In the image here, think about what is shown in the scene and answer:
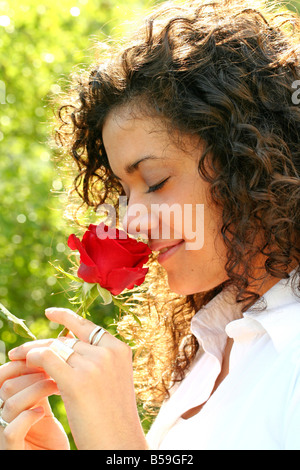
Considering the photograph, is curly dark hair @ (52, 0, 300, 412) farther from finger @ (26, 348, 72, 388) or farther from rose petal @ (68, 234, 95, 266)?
finger @ (26, 348, 72, 388)

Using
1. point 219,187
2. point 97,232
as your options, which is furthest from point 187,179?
point 97,232

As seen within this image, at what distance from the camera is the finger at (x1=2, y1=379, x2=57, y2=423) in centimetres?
123

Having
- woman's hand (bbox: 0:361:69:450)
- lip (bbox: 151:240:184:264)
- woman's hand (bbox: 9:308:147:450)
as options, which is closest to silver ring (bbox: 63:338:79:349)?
woman's hand (bbox: 9:308:147:450)

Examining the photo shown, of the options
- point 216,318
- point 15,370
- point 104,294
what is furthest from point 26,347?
point 216,318

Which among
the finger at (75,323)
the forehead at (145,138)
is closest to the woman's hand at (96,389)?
the finger at (75,323)

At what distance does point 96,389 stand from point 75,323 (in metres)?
0.14

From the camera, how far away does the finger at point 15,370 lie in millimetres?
1290

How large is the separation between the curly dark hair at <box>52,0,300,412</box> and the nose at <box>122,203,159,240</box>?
0.16 metres

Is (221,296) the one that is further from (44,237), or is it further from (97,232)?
(44,237)

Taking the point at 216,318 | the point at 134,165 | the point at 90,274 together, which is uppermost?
the point at 134,165

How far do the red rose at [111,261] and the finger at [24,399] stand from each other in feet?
0.79

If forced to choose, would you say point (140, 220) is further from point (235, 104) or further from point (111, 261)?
point (235, 104)

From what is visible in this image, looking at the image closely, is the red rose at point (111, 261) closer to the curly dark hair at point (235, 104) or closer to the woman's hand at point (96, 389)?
the woman's hand at point (96, 389)

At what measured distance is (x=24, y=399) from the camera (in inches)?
48.3
